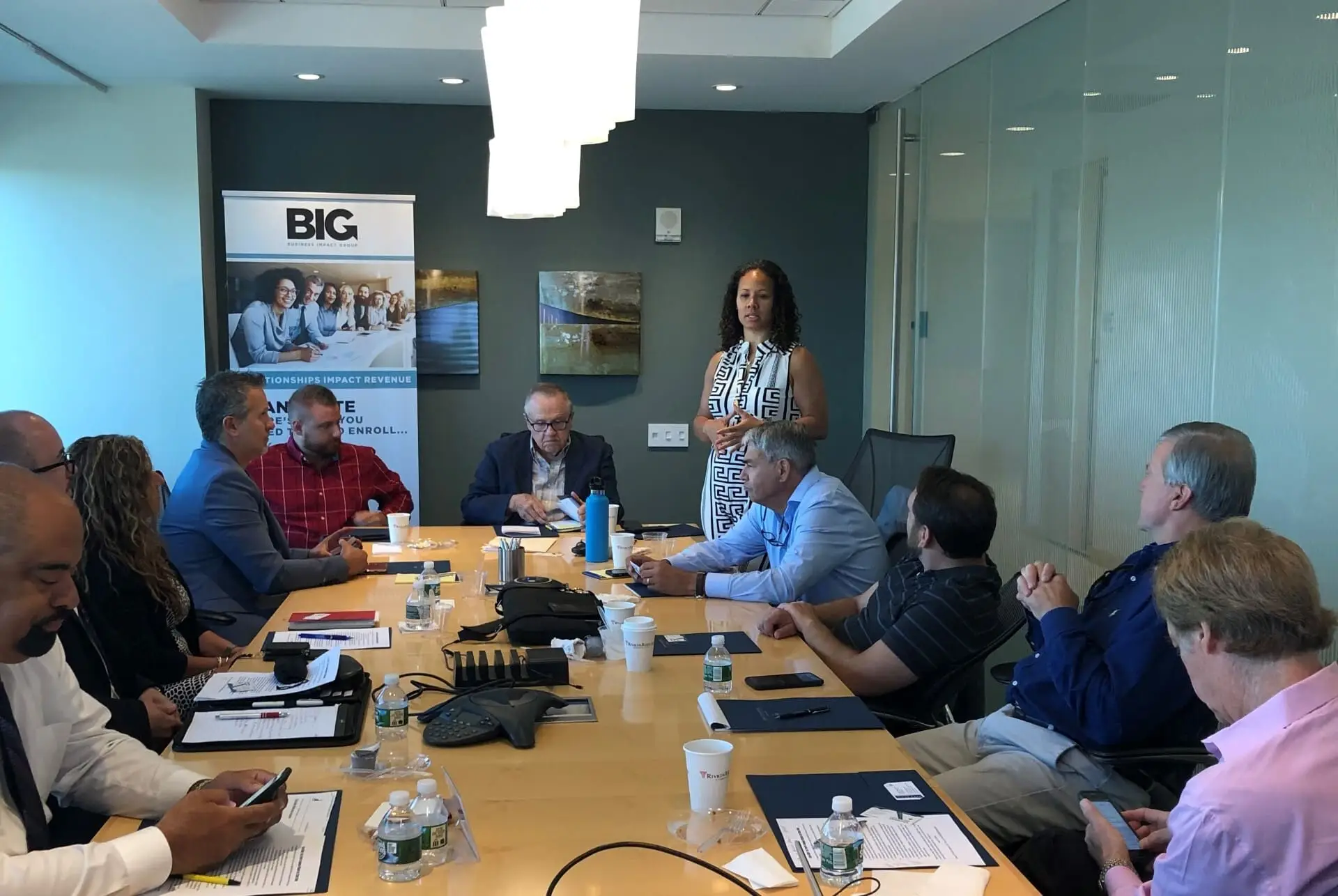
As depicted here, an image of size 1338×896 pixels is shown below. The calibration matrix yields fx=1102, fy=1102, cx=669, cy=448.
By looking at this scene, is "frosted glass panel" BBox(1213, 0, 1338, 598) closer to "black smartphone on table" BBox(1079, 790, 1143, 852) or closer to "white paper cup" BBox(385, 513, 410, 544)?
"black smartphone on table" BBox(1079, 790, 1143, 852)

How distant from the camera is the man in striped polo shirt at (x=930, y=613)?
101 inches

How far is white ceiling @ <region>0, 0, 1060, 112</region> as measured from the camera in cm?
414

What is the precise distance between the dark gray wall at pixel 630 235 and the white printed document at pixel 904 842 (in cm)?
445

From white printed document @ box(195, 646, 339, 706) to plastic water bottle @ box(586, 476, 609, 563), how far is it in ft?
4.44

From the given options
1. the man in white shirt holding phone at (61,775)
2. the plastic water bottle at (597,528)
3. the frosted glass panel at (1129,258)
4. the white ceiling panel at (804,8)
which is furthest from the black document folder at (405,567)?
the white ceiling panel at (804,8)

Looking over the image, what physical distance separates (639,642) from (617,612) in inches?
6.7

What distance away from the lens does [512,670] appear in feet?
7.51

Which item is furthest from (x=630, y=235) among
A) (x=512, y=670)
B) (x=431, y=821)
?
(x=431, y=821)

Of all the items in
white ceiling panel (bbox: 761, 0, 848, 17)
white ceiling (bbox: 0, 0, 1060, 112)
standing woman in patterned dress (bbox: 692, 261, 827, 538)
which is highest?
white ceiling panel (bbox: 761, 0, 848, 17)

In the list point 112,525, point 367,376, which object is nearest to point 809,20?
point 367,376

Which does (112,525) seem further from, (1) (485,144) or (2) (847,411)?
(2) (847,411)

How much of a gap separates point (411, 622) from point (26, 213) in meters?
3.76

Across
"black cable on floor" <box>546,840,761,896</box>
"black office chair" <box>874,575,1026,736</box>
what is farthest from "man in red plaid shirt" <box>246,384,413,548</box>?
"black cable on floor" <box>546,840,761,896</box>

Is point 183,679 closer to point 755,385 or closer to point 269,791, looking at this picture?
point 269,791
